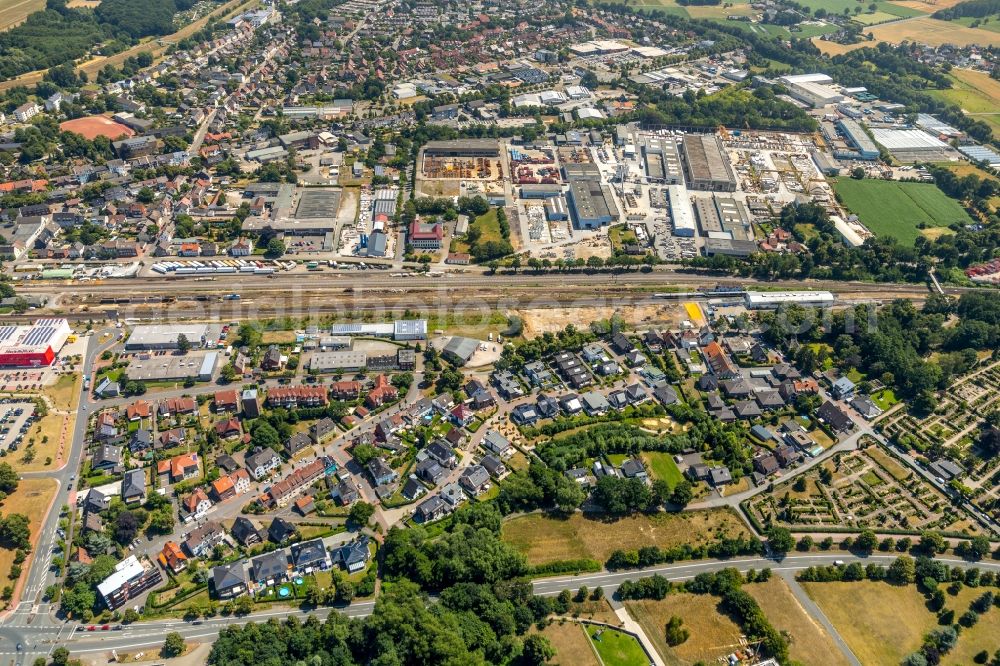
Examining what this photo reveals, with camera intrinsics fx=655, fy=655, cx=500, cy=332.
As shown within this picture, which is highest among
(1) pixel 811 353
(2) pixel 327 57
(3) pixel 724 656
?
(2) pixel 327 57

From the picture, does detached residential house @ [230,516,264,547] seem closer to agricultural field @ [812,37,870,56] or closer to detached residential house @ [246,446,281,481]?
detached residential house @ [246,446,281,481]

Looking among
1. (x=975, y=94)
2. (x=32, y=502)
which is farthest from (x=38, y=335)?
(x=975, y=94)

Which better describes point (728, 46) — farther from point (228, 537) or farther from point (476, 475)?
point (228, 537)

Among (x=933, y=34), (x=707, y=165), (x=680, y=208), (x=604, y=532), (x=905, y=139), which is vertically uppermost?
(x=933, y=34)

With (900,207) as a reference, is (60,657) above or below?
below

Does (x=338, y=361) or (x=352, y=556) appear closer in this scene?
(x=352, y=556)

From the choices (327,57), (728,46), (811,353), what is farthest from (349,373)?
(728,46)

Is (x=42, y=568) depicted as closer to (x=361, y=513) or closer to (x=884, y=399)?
(x=361, y=513)

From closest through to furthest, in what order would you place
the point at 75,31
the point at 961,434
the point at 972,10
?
the point at 961,434 < the point at 75,31 < the point at 972,10
